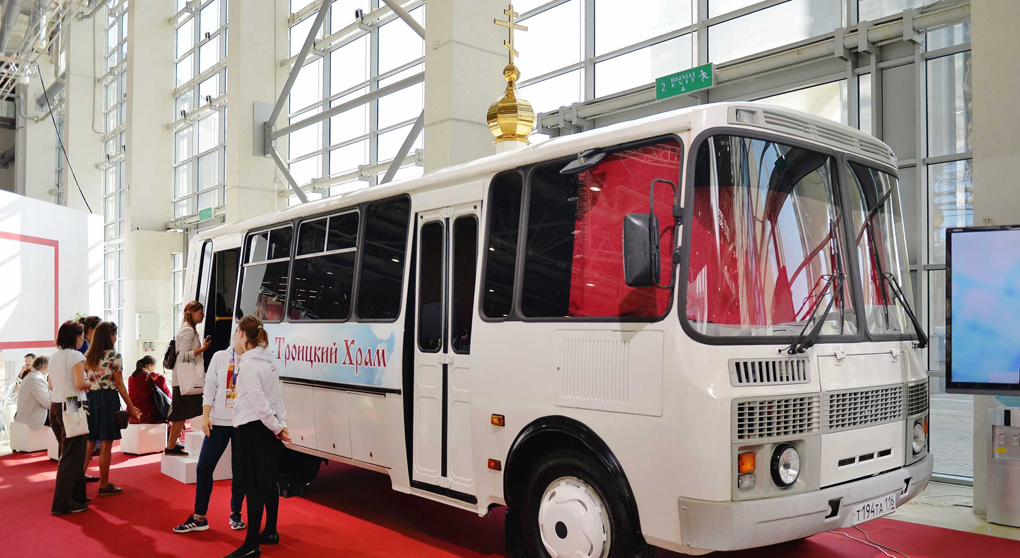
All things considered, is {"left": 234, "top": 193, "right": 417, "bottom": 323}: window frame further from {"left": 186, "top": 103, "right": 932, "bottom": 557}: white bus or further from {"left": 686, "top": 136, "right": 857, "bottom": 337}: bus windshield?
{"left": 686, "top": 136, "right": 857, "bottom": 337}: bus windshield

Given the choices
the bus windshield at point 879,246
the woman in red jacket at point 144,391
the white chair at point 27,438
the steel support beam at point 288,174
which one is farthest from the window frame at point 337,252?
the steel support beam at point 288,174

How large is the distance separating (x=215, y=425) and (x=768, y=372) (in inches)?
166

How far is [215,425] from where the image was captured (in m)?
6.34

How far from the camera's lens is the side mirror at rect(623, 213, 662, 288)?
159 inches

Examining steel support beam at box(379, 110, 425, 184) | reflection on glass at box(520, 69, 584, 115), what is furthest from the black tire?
steel support beam at box(379, 110, 425, 184)

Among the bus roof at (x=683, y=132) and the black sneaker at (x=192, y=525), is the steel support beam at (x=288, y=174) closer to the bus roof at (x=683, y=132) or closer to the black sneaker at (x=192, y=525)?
the black sneaker at (x=192, y=525)

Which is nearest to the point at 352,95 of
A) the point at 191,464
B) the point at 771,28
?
the point at 771,28

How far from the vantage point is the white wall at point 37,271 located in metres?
13.1

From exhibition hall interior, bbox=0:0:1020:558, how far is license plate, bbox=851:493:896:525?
0.02m

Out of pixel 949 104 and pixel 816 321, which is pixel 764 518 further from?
pixel 949 104

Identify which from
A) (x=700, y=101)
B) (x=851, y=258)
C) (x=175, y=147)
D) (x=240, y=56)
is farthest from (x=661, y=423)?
(x=175, y=147)

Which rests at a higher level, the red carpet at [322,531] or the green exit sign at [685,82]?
the green exit sign at [685,82]

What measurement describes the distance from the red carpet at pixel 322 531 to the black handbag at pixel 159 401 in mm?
1972

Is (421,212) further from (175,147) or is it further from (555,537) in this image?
(175,147)
